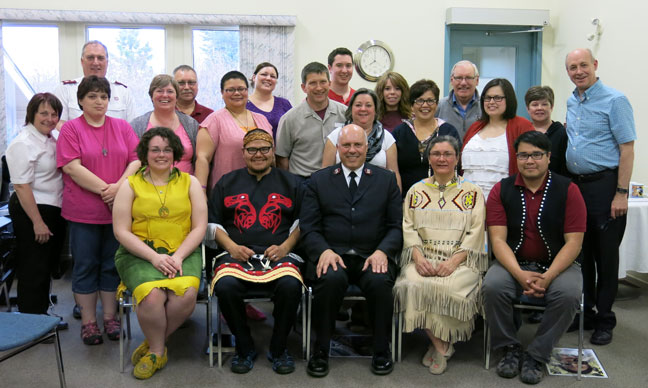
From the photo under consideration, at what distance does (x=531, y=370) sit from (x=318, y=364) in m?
1.03

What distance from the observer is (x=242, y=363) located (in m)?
2.93

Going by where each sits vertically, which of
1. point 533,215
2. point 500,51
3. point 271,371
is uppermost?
point 500,51

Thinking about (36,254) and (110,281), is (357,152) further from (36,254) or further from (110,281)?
(36,254)

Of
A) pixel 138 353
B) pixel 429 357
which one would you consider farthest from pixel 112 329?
pixel 429 357

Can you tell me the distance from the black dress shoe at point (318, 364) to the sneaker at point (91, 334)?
48.2 inches

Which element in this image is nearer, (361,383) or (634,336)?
(361,383)

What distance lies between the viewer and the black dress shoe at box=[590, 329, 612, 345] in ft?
10.8

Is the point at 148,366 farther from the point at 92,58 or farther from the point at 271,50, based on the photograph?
the point at 271,50

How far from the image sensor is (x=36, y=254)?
329 centimetres

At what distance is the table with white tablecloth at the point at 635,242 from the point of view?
159 inches

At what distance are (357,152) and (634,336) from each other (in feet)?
6.53

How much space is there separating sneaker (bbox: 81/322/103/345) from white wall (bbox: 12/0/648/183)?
10.4 feet

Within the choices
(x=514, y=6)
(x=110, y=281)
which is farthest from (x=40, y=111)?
(x=514, y=6)

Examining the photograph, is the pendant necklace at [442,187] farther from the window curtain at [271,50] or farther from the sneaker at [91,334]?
the window curtain at [271,50]
